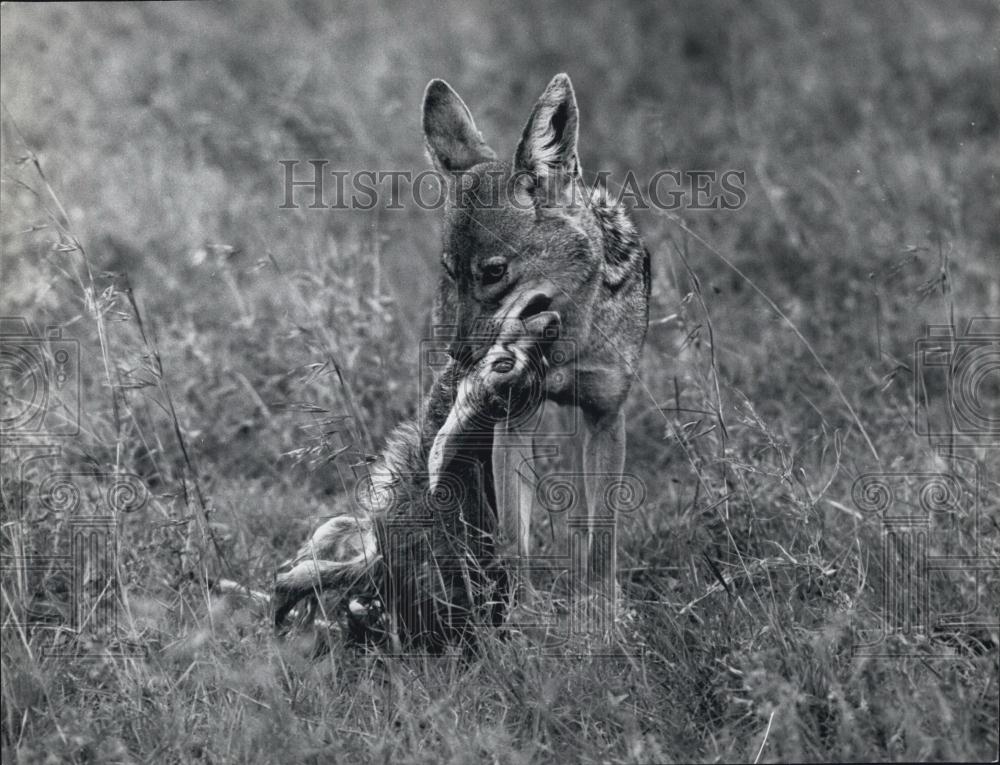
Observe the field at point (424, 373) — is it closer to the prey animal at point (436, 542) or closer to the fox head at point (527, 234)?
the prey animal at point (436, 542)

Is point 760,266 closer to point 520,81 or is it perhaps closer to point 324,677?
point 520,81

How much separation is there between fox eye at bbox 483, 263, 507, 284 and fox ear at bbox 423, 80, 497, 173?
0.57m

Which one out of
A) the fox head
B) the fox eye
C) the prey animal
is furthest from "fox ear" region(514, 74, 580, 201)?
the prey animal

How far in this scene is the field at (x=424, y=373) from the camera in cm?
378

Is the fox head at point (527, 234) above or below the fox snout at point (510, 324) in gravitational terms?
above

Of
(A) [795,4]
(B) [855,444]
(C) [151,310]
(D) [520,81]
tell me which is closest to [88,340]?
(C) [151,310]

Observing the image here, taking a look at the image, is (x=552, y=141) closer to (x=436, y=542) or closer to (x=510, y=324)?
(x=510, y=324)

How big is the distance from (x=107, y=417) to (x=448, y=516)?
1.95 meters

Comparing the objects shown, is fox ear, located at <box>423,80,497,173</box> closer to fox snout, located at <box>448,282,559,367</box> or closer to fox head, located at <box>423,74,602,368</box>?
fox head, located at <box>423,74,602,368</box>

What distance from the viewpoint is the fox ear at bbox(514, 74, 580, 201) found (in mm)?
4648

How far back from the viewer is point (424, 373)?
550 centimetres

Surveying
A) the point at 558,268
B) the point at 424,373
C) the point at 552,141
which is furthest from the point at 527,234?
the point at 424,373

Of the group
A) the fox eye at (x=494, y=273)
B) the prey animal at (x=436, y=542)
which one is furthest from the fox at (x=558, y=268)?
the prey animal at (x=436, y=542)

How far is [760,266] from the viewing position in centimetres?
727
